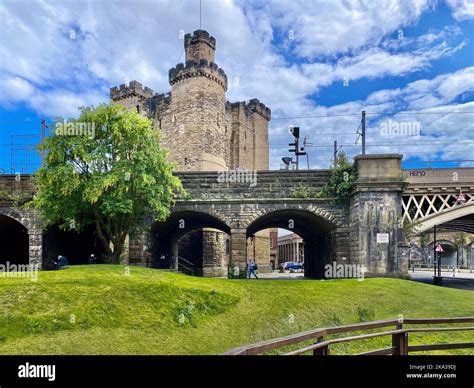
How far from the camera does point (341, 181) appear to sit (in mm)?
23734

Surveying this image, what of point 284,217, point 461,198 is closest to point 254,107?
point 284,217

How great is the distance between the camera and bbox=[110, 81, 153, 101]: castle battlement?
51344mm

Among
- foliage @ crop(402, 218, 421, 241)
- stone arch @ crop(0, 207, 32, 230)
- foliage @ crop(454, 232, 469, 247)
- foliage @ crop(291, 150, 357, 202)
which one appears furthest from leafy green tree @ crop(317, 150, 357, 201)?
foliage @ crop(454, 232, 469, 247)

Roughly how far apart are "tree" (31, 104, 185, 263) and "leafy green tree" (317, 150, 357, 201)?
913 cm

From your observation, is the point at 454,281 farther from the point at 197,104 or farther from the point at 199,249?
the point at 197,104

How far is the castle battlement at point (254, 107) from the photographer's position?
52438mm

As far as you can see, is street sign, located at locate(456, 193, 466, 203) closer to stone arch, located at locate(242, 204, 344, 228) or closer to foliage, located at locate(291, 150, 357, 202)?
foliage, located at locate(291, 150, 357, 202)

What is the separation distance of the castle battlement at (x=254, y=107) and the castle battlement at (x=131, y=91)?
10.5 meters

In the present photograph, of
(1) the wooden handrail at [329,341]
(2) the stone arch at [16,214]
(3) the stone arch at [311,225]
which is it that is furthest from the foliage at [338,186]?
(2) the stone arch at [16,214]

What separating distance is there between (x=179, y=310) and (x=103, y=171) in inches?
403

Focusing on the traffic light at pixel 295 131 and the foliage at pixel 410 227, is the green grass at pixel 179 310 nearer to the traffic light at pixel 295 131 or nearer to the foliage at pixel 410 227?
the foliage at pixel 410 227
